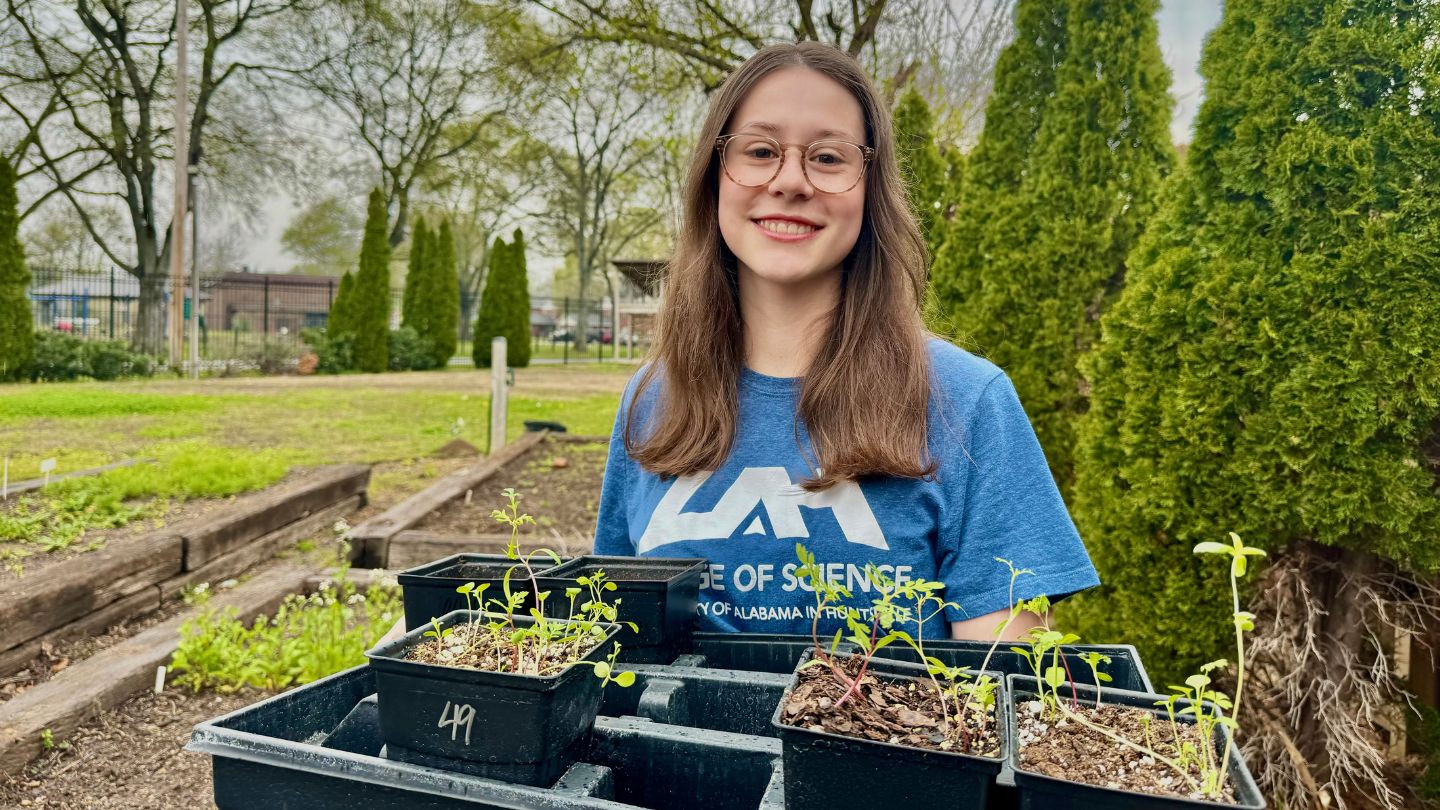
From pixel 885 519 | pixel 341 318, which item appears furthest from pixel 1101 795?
pixel 341 318

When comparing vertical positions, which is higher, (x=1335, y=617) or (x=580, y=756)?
(x=580, y=756)

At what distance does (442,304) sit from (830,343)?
2005 cm

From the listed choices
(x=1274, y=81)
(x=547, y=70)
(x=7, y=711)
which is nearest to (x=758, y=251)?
(x=1274, y=81)

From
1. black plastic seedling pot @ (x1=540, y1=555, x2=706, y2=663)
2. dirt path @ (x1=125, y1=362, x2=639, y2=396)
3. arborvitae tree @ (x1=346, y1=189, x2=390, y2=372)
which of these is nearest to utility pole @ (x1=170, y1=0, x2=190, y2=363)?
dirt path @ (x1=125, y1=362, x2=639, y2=396)

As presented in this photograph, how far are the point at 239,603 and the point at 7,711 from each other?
0.99 meters

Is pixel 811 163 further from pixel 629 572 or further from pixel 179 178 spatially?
pixel 179 178

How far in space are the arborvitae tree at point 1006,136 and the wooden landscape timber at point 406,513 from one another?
9.72 ft

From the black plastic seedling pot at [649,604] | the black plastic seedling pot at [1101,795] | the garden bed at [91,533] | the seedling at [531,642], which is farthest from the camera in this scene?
the garden bed at [91,533]

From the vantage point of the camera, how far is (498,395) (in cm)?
696

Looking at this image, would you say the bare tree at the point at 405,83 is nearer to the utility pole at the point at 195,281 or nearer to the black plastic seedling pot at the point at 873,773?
the utility pole at the point at 195,281

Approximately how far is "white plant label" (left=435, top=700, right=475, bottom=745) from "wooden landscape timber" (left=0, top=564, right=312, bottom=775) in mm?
2200

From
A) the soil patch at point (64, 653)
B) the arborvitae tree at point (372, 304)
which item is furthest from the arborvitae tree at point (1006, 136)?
the arborvitae tree at point (372, 304)

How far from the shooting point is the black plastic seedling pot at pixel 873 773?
65 centimetres

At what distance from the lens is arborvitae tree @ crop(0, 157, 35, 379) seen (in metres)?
9.85
